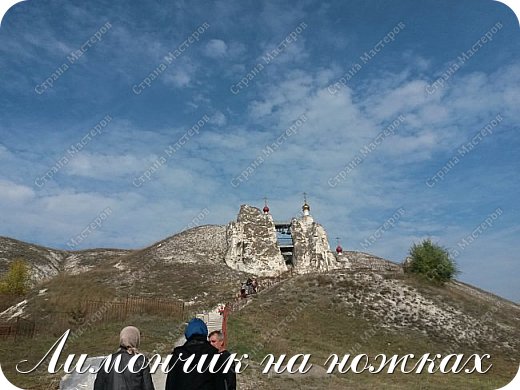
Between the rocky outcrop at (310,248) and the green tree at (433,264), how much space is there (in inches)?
561

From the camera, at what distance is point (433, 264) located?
38875 mm

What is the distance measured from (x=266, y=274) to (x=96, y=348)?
34.7 m

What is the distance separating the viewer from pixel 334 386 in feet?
45.8

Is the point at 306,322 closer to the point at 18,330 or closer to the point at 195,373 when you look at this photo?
the point at 18,330

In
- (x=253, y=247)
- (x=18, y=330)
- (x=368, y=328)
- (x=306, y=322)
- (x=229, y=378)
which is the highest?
(x=253, y=247)

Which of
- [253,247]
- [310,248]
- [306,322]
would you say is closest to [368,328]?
[306,322]

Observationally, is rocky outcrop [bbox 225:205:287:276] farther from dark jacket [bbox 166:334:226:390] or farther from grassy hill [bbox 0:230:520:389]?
dark jacket [bbox 166:334:226:390]

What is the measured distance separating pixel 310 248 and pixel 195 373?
162 feet

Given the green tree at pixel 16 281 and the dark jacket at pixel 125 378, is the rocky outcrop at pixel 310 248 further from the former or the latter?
the dark jacket at pixel 125 378

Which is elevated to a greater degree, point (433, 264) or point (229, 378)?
point (433, 264)

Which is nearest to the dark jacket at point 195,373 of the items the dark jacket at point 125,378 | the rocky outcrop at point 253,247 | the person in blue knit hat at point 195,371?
the person in blue knit hat at point 195,371

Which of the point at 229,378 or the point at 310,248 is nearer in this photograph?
the point at 229,378

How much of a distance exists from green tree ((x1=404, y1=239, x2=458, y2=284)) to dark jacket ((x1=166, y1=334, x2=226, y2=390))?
124 ft

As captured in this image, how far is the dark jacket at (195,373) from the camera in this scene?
4.61 metres
